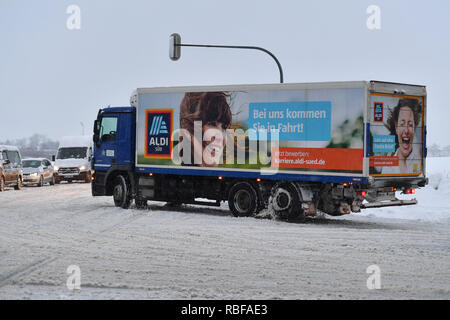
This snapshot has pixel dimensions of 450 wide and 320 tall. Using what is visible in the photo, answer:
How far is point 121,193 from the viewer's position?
20969 mm

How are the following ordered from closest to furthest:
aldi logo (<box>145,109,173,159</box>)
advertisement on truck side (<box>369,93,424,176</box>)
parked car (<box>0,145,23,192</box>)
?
advertisement on truck side (<box>369,93,424,176</box>)
aldi logo (<box>145,109,173,159</box>)
parked car (<box>0,145,23,192</box>)

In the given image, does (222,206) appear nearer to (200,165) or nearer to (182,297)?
(200,165)

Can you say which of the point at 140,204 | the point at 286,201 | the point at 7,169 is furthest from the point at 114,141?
the point at 7,169

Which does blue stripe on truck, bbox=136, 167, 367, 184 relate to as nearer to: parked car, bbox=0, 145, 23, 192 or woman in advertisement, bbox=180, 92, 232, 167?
woman in advertisement, bbox=180, 92, 232, 167

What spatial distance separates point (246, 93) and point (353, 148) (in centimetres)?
323

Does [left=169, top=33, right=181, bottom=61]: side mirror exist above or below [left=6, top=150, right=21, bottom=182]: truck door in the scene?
above

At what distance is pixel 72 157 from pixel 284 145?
23884 millimetres

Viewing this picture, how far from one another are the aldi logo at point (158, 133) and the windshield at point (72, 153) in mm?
19215

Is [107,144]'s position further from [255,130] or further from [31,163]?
[31,163]

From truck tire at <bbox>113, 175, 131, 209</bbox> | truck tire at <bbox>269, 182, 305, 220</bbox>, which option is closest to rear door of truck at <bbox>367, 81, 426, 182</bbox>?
truck tire at <bbox>269, 182, 305, 220</bbox>

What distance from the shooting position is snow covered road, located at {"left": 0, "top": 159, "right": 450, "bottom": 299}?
8180 mm

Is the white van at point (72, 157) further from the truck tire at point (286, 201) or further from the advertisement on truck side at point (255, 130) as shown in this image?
the truck tire at point (286, 201)

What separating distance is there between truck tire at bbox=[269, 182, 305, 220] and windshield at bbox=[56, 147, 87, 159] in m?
22.9
